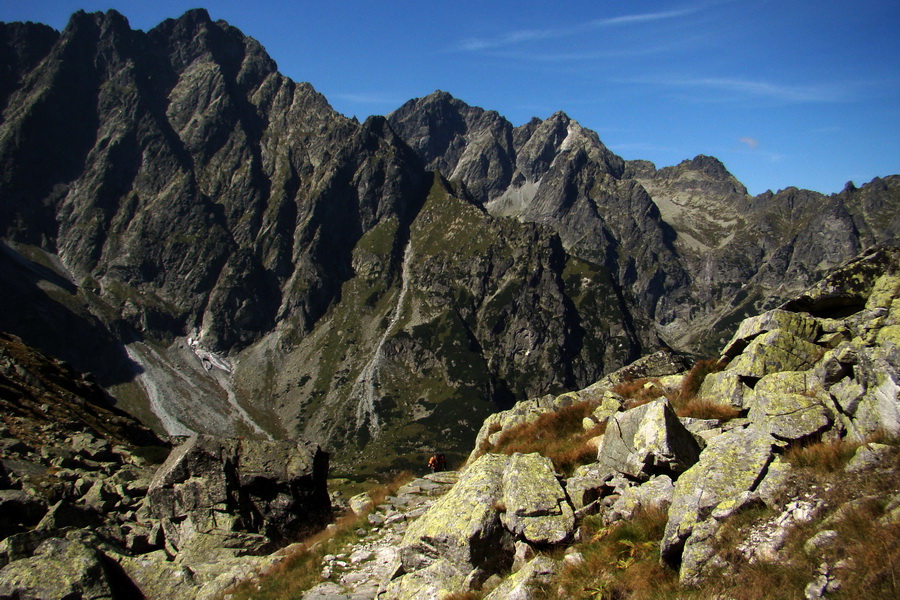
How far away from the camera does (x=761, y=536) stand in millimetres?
9102

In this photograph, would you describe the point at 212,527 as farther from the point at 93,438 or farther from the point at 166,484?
the point at 93,438

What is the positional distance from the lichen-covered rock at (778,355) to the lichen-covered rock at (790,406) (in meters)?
1.19

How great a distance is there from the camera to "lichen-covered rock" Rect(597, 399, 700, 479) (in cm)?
1328

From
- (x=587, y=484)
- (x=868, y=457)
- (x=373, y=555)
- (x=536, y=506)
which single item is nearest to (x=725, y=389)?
(x=587, y=484)

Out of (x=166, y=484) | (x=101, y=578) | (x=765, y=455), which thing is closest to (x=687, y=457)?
(x=765, y=455)

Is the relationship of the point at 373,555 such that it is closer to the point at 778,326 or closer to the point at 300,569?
the point at 300,569

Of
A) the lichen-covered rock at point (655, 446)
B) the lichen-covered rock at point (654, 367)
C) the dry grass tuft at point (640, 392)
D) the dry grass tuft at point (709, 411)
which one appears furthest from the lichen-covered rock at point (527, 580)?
the lichen-covered rock at point (654, 367)

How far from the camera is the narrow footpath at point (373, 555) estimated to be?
1689 cm

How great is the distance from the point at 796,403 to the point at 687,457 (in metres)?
3.31

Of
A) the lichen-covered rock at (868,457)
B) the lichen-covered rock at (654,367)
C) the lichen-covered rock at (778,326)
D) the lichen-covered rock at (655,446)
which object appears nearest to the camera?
the lichen-covered rock at (868,457)

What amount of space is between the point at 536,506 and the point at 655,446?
3526 mm

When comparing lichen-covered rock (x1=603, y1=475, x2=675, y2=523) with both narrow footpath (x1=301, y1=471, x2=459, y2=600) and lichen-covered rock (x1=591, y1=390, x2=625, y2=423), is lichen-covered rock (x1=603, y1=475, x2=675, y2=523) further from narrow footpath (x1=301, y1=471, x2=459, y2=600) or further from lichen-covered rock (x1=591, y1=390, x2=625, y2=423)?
lichen-covered rock (x1=591, y1=390, x2=625, y2=423)

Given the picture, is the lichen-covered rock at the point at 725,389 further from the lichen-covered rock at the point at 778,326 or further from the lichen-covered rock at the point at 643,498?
the lichen-covered rock at the point at 643,498

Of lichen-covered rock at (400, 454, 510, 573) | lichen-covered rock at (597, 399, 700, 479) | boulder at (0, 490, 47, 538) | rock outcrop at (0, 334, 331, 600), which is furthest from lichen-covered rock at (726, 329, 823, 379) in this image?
boulder at (0, 490, 47, 538)
